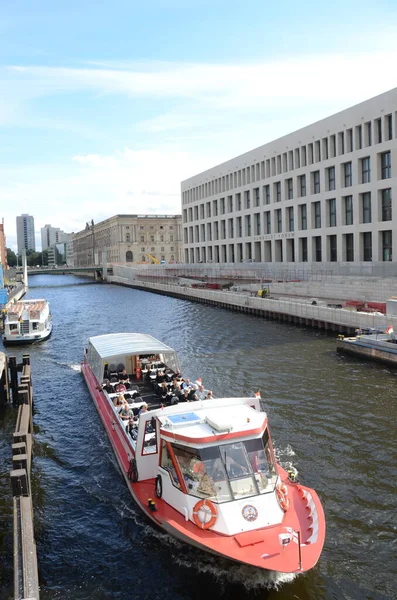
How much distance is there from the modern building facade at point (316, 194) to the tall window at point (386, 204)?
4.9 inches

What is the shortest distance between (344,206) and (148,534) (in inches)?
2640

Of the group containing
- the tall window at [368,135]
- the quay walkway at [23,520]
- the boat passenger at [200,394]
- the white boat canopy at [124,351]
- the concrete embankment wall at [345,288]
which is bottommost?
the quay walkway at [23,520]

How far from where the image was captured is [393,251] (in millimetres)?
65500

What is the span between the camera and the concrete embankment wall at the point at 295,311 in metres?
42.9

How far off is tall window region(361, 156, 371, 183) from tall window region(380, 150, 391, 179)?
2.33 m

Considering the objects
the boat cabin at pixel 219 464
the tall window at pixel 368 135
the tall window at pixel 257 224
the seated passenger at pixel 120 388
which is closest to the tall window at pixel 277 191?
the tall window at pixel 257 224

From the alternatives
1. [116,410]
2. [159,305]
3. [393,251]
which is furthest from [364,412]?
[159,305]

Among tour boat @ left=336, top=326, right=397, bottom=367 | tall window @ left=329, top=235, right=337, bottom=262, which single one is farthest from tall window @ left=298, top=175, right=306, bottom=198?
tour boat @ left=336, top=326, right=397, bottom=367

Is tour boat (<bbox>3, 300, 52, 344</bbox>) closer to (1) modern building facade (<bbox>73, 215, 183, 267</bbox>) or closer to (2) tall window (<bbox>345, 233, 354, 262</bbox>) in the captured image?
(2) tall window (<bbox>345, 233, 354, 262</bbox>)

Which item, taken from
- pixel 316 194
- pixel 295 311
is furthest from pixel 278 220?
pixel 295 311

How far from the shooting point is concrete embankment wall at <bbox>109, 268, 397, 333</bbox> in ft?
141

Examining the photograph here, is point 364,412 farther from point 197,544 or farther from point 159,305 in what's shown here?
point 159,305

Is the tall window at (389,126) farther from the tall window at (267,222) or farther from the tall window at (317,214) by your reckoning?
the tall window at (267,222)

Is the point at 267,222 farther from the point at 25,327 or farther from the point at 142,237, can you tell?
the point at 142,237
